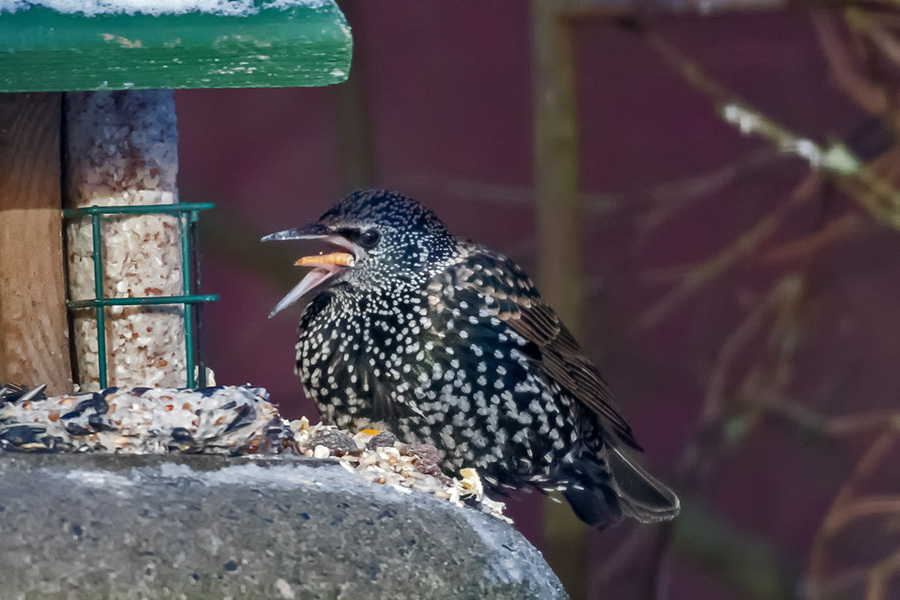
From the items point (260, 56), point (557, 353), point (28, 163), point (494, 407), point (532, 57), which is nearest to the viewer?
point (260, 56)

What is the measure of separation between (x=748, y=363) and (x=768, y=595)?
3.13 feet

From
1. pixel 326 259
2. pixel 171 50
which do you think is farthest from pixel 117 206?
pixel 326 259

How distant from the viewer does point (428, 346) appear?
274 cm

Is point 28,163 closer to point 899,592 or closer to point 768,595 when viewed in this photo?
point 768,595

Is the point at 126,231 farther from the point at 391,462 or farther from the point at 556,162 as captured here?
the point at 556,162

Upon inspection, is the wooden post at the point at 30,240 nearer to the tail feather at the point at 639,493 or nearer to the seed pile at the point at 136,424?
the seed pile at the point at 136,424

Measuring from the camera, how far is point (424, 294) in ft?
9.14

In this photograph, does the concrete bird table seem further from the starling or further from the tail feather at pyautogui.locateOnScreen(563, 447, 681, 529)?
the tail feather at pyautogui.locateOnScreen(563, 447, 681, 529)

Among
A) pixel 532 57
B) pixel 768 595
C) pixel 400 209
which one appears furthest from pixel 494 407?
pixel 768 595

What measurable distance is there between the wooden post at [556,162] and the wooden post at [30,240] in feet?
7.44

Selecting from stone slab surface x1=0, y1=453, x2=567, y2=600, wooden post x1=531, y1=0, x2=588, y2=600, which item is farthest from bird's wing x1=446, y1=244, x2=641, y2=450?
wooden post x1=531, y1=0, x2=588, y2=600

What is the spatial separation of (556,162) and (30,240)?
7.89ft

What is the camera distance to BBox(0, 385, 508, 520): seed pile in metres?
2.11

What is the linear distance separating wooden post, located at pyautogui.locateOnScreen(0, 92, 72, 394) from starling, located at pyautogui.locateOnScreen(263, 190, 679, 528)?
476 millimetres
